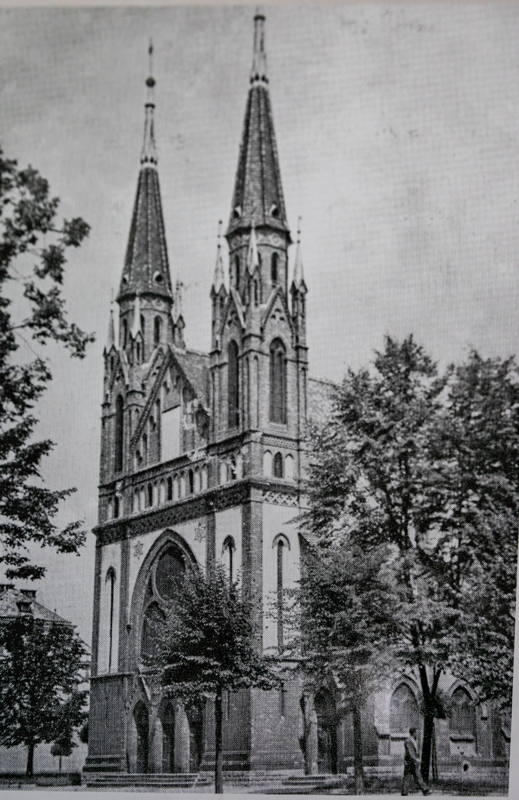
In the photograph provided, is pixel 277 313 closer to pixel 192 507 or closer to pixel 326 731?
pixel 192 507

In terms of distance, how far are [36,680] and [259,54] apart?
6456mm

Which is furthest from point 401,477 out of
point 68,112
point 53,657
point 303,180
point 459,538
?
point 68,112

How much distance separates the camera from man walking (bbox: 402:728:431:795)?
10617 mm

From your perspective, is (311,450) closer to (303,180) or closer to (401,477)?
(401,477)

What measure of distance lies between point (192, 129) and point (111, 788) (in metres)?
6.58

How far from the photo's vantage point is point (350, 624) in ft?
37.8

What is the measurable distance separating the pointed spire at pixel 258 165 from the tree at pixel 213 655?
13.9 feet

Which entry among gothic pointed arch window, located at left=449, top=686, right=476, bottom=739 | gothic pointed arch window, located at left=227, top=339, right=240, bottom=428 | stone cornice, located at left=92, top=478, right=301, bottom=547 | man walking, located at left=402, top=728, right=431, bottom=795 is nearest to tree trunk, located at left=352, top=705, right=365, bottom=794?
man walking, located at left=402, top=728, right=431, bottom=795

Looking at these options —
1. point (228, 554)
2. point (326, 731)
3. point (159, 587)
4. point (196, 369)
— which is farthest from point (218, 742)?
point (196, 369)

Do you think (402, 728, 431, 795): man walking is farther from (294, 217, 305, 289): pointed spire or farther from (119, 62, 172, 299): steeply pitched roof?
(119, 62, 172, 299): steeply pitched roof

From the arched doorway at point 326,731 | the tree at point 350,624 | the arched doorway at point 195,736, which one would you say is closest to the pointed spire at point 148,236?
the tree at point 350,624

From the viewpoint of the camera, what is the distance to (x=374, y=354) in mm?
12062

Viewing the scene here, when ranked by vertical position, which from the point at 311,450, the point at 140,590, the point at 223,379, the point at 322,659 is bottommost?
the point at 322,659

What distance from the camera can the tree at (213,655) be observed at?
11914 millimetres
